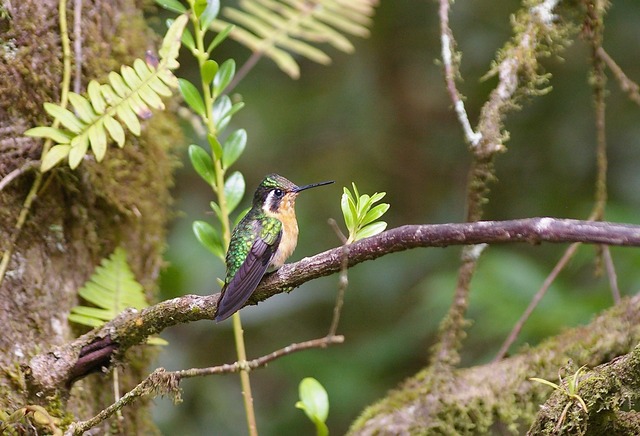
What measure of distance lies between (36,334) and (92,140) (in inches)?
29.3

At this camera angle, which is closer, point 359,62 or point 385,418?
point 385,418

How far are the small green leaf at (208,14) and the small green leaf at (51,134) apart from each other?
2.23ft

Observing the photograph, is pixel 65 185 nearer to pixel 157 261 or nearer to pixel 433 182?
pixel 157 261

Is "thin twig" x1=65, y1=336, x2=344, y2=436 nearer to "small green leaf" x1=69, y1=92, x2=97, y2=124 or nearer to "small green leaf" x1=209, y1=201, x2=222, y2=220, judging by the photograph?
"small green leaf" x1=209, y1=201, x2=222, y2=220

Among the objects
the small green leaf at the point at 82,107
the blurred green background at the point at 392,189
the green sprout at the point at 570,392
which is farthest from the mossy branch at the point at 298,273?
the blurred green background at the point at 392,189

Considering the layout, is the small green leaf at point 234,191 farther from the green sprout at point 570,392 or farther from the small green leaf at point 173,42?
the green sprout at point 570,392

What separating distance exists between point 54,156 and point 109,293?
1.96 feet

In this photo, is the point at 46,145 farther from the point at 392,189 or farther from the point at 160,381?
the point at 392,189

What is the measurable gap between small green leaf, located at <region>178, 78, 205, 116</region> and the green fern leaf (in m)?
0.67

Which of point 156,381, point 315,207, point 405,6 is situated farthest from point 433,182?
point 156,381

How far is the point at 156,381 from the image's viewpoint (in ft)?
7.41

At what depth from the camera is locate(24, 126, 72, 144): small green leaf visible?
2.65 metres

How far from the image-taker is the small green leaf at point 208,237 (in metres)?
3.02

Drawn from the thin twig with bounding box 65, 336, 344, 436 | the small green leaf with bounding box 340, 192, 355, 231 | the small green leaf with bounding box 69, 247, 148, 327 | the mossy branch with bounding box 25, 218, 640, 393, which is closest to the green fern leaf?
the small green leaf with bounding box 69, 247, 148, 327
